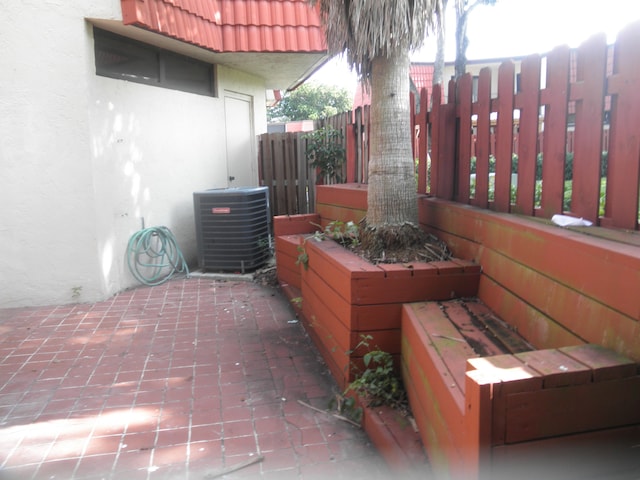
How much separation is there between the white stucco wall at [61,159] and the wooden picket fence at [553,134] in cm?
362

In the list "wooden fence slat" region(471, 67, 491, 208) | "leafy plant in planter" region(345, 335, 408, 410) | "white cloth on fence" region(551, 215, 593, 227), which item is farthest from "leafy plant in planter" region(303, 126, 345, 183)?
"white cloth on fence" region(551, 215, 593, 227)

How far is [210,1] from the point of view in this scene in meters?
7.08

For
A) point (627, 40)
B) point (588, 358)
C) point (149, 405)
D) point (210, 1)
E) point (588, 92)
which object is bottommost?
point (149, 405)

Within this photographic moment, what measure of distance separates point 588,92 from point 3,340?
497cm

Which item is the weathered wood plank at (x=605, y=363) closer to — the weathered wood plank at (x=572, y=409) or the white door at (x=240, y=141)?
the weathered wood plank at (x=572, y=409)

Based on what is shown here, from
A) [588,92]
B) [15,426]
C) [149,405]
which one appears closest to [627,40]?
[588,92]

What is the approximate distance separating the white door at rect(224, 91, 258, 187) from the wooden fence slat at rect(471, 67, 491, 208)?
5.70m

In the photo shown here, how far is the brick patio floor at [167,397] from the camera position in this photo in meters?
2.71

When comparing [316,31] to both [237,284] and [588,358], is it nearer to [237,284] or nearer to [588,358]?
[237,284]

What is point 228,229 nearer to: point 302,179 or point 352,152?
point 352,152

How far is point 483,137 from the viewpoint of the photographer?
138 inches

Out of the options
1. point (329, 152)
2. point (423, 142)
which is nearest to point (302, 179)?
point (329, 152)

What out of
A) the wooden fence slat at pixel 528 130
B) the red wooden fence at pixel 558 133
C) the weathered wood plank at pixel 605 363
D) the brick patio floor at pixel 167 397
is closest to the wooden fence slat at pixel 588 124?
the red wooden fence at pixel 558 133

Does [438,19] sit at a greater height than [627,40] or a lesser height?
greater
